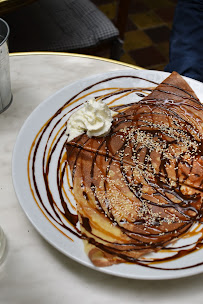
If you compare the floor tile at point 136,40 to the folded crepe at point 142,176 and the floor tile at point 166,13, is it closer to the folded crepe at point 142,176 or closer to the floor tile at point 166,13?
the floor tile at point 166,13

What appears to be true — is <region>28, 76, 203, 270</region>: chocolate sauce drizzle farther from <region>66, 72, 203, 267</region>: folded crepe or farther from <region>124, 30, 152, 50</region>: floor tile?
<region>124, 30, 152, 50</region>: floor tile

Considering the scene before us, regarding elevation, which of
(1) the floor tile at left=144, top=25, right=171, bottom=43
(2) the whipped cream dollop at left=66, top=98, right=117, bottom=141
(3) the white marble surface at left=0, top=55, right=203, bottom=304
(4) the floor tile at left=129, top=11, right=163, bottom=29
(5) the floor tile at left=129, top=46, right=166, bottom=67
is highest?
(2) the whipped cream dollop at left=66, top=98, right=117, bottom=141

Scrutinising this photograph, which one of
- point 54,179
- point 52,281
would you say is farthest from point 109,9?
point 52,281

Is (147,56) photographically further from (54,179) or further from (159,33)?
(54,179)

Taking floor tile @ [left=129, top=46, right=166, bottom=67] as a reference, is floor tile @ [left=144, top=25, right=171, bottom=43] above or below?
above

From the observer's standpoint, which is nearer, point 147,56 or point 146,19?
point 147,56

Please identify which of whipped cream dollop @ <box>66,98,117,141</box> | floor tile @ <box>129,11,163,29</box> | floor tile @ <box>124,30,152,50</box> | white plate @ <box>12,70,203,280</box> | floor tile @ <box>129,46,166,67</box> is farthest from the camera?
floor tile @ <box>129,11,163,29</box>

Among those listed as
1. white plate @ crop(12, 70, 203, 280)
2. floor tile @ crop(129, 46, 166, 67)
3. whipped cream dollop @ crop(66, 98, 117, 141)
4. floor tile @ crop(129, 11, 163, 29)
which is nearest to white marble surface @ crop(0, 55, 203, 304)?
white plate @ crop(12, 70, 203, 280)

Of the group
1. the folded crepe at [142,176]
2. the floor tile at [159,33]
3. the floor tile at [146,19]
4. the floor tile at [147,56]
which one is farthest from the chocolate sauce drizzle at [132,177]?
the floor tile at [146,19]
